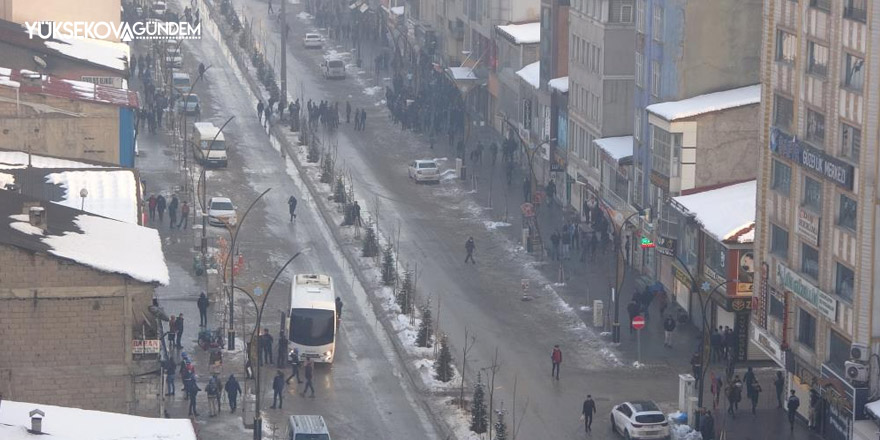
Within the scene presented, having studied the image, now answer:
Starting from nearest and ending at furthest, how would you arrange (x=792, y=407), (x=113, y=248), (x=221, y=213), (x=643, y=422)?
(x=113, y=248) → (x=643, y=422) → (x=792, y=407) → (x=221, y=213)

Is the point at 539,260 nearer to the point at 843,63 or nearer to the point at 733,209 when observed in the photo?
the point at 733,209

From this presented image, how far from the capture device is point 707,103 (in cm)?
8162

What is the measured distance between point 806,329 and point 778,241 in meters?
3.71

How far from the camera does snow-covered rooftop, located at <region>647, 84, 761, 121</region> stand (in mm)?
80750

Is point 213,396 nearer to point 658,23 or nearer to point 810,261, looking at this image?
point 810,261

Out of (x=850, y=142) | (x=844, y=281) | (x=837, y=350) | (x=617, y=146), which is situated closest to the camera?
(x=850, y=142)

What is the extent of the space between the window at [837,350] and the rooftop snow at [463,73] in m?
62.9

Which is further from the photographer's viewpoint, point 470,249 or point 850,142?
point 470,249

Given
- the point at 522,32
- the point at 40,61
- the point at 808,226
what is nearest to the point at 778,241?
the point at 808,226

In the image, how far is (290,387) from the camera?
71500 millimetres

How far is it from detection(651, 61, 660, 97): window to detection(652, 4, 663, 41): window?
120 cm

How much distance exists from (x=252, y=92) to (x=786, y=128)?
73351mm

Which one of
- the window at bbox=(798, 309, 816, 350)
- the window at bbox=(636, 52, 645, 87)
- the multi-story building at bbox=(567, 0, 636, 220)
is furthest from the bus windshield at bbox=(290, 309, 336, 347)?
the multi-story building at bbox=(567, 0, 636, 220)

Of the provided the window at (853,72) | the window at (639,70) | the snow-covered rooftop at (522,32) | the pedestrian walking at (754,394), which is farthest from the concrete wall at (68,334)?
the snow-covered rooftop at (522,32)
